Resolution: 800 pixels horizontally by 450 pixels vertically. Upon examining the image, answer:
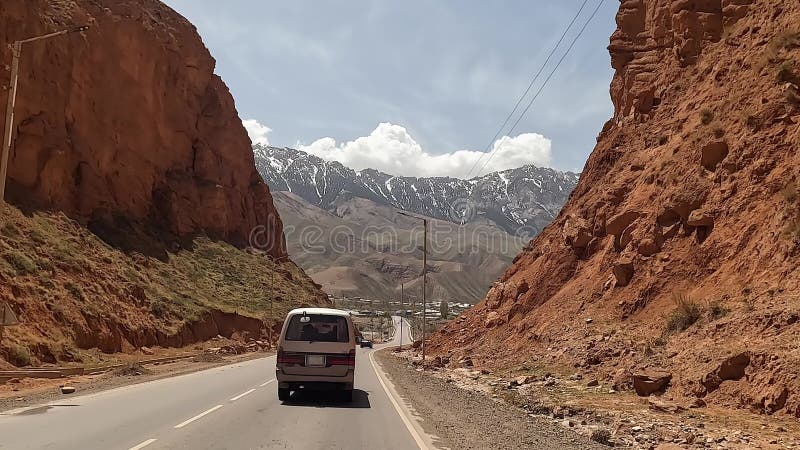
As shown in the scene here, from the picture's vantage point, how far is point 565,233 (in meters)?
34.6

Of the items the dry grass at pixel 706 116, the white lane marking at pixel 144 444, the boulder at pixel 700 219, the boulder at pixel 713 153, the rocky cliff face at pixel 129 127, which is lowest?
the white lane marking at pixel 144 444

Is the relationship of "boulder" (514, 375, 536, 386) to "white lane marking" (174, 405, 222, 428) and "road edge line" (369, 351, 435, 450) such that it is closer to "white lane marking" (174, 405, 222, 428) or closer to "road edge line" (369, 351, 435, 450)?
"road edge line" (369, 351, 435, 450)

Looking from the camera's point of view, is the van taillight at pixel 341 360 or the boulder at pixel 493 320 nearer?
the van taillight at pixel 341 360

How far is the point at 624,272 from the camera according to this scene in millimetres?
25547

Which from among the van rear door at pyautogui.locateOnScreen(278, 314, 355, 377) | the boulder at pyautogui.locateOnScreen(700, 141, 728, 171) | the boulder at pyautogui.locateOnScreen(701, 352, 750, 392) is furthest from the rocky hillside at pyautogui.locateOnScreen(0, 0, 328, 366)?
the boulder at pyautogui.locateOnScreen(700, 141, 728, 171)

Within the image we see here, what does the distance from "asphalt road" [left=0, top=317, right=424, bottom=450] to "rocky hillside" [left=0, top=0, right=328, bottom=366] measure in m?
11.5

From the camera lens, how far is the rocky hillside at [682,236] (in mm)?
16372

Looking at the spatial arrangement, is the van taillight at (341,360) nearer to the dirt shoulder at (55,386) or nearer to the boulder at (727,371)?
the dirt shoulder at (55,386)

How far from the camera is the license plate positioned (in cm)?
1515

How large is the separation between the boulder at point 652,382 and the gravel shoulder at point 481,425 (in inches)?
134

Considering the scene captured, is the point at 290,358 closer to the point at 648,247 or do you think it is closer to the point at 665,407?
the point at 665,407

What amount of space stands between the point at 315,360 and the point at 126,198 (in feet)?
148

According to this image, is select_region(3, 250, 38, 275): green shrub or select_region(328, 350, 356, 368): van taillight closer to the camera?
select_region(328, 350, 356, 368): van taillight

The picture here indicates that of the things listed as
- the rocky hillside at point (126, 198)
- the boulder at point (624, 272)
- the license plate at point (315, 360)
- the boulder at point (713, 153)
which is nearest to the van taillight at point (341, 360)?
the license plate at point (315, 360)
